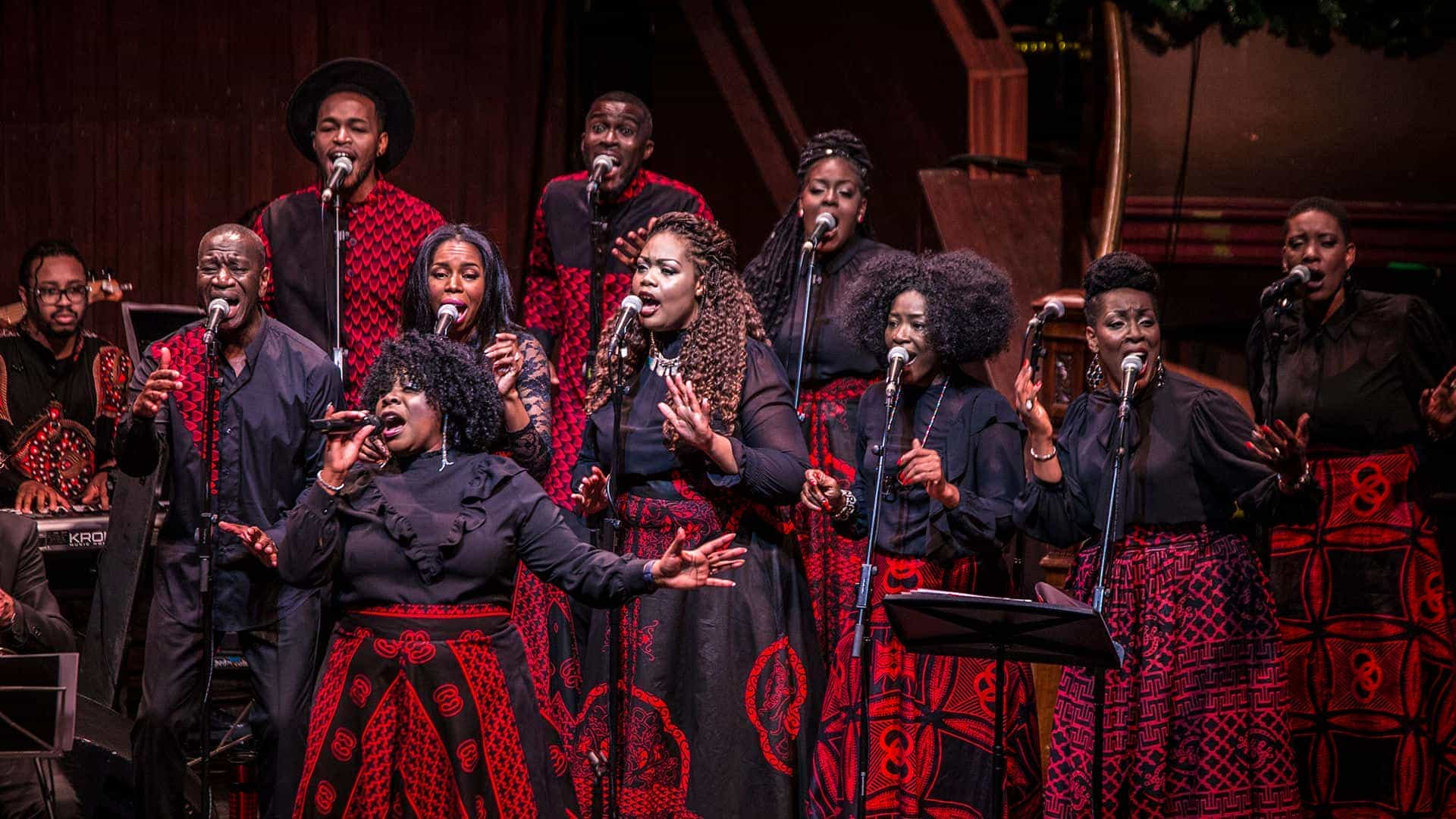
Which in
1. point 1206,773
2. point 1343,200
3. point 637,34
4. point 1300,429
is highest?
point 637,34

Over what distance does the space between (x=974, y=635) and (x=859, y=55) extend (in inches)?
205

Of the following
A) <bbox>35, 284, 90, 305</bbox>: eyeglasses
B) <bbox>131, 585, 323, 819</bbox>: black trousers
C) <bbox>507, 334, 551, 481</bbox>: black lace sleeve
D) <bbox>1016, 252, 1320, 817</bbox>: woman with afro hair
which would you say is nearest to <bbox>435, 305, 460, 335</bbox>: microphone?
<bbox>507, 334, 551, 481</bbox>: black lace sleeve

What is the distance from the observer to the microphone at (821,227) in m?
5.92

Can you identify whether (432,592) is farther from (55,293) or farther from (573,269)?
(55,293)

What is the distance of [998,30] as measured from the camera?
789 centimetres

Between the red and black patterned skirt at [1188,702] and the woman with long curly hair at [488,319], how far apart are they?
75.4 inches

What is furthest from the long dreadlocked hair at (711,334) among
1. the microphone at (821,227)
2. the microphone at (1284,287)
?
the microphone at (1284,287)

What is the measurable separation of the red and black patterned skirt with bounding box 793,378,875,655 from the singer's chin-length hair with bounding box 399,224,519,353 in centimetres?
114

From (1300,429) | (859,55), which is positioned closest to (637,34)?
(859,55)

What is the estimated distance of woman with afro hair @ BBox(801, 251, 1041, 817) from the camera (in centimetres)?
501

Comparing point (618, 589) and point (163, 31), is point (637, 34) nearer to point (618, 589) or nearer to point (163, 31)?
point (163, 31)

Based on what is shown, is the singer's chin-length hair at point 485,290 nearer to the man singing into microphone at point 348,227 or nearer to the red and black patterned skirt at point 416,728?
the man singing into microphone at point 348,227

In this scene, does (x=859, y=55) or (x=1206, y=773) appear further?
(x=859, y=55)

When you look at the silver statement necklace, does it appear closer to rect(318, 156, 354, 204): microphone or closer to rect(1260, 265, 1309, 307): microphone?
rect(318, 156, 354, 204): microphone
